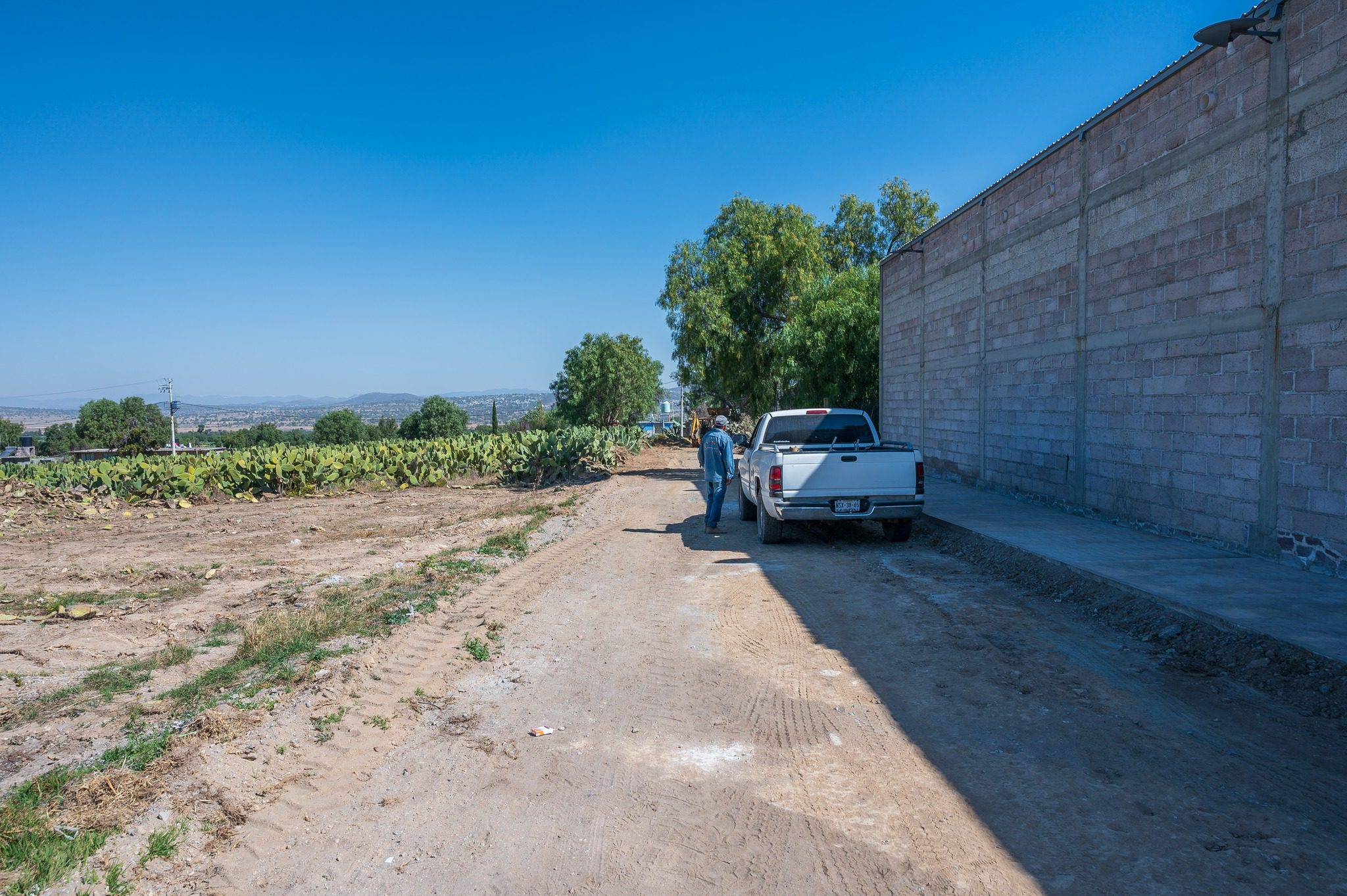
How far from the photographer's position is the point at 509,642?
6723 millimetres

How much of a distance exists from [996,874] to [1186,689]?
2984 millimetres

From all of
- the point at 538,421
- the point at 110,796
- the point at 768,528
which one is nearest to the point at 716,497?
the point at 768,528

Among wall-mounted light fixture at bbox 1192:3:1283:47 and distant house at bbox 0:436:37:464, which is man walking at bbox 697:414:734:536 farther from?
distant house at bbox 0:436:37:464

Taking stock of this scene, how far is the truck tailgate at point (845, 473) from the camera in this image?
1040 cm

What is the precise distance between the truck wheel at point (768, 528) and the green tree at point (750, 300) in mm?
15539

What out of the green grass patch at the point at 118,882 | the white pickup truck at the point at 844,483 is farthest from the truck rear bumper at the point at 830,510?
the green grass patch at the point at 118,882

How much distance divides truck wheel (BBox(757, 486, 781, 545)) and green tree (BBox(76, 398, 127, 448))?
90938 millimetres

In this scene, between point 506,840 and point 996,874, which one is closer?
point 996,874

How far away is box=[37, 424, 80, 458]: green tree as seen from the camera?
3386 inches

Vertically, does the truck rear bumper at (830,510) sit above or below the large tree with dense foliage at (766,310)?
below

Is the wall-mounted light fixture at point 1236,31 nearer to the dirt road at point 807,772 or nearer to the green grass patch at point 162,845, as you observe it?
the dirt road at point 807,772

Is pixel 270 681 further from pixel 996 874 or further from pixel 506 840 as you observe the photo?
pixel 996 874

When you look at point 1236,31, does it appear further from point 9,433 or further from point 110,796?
point 9,433

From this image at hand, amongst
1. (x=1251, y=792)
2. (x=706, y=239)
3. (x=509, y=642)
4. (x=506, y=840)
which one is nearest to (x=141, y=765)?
→ (x=506, y=840)
